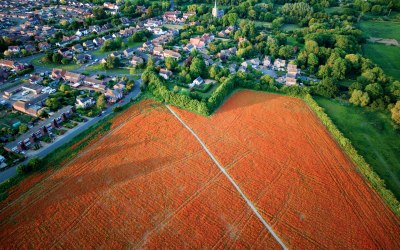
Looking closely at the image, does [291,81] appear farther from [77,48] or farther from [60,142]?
[77,48]

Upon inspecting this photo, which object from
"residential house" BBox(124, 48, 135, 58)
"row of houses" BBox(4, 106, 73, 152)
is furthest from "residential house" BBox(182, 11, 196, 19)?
"row of houses" BBox(4, 106, 73, 152)

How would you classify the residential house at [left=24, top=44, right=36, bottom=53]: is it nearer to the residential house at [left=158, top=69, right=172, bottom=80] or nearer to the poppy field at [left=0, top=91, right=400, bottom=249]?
the residential house at [left=158, top=69, right=172, bottom=80]

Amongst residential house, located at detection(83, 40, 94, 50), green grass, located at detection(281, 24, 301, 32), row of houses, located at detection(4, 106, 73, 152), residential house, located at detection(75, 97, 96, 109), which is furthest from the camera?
green grass, located at detection(281, 24, 301, 32)

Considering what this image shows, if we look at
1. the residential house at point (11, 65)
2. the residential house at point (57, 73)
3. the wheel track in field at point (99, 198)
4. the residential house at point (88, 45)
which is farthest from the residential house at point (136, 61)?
the wheel track in field at point (99, 198)

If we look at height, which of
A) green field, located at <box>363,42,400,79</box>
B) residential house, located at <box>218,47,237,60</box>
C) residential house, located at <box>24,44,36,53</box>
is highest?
residential house, located at <box>24,44,36,53</box>

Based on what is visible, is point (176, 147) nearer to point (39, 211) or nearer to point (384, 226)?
point (39, 211)

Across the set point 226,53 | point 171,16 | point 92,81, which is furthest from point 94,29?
point 226,53

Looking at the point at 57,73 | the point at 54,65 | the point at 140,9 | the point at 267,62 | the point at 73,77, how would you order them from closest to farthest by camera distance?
the point at 73,77 < the point at 57,73 < the point at 54,65 < the point at 267,62 < the point at 140,9
